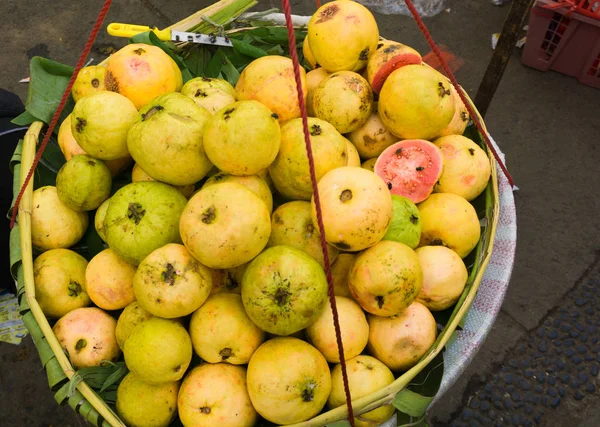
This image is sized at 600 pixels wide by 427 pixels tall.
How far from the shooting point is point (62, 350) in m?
1.52

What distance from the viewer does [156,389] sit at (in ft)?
4.83

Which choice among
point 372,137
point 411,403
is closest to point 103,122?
point 372,137

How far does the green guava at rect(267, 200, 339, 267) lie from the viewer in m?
1.56

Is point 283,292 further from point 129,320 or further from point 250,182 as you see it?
point 129,320

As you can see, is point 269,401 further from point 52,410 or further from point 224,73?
point 52,410

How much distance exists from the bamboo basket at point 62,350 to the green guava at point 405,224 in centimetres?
24

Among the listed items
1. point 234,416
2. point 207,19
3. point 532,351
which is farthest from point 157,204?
point 532,351

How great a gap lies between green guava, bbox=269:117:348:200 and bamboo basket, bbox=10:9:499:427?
0.58 m

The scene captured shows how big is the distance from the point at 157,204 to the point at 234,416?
0.66 m

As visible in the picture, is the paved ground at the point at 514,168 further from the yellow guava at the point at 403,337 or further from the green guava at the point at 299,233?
the green guava at the point at 299,233

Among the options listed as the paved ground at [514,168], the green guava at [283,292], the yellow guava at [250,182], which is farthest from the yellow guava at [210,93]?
the paved ground at [514,168]

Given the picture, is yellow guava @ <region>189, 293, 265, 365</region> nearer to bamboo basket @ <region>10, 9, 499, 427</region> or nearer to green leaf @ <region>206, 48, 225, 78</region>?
bamboo basket @ <region>10, 9, 499, 427</region>

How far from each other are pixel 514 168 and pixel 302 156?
2.30 meters

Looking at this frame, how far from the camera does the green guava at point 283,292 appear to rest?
136cm
